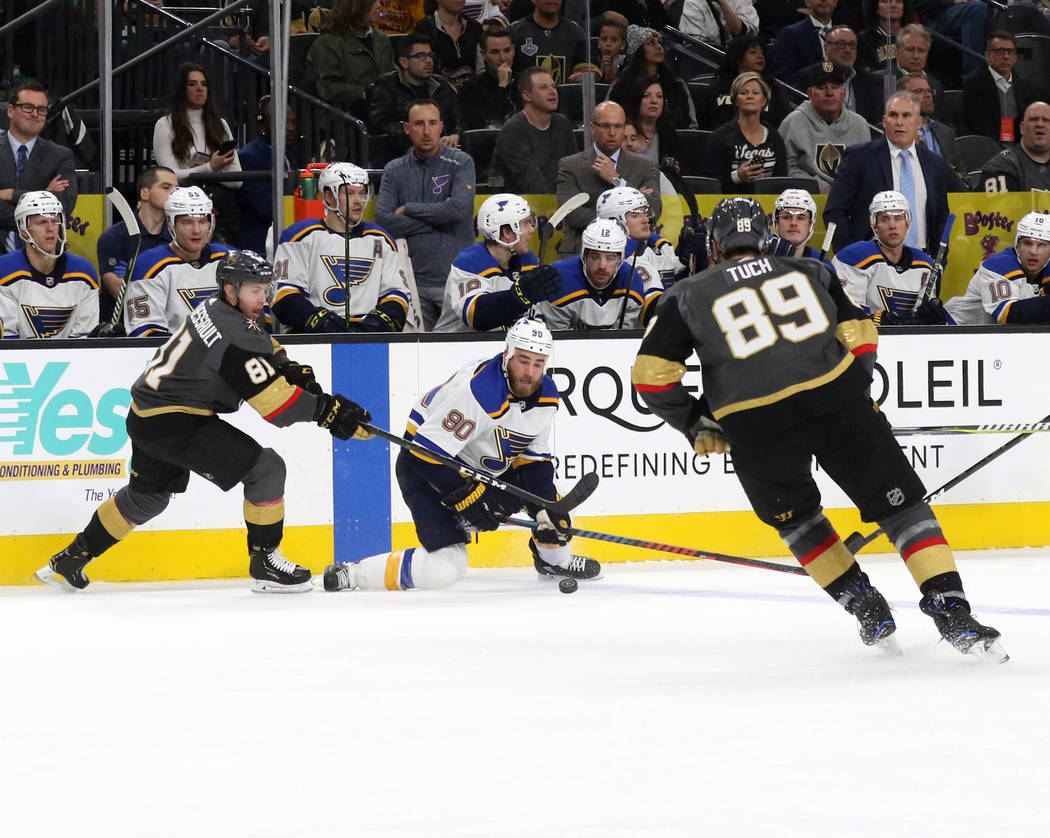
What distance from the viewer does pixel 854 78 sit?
7.88m

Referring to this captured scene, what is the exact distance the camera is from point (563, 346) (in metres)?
6.28

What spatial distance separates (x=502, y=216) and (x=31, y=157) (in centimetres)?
198

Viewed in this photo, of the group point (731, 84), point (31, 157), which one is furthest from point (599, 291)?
point (31, 157)

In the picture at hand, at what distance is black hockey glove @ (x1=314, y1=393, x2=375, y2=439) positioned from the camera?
541 centimetres

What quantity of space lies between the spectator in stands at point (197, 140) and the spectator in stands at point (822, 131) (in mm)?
2630

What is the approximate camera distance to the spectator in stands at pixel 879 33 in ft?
25.6

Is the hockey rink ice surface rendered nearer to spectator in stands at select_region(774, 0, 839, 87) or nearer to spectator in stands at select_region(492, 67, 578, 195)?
spectator in stands at select_region(492, 67, 578, 195)

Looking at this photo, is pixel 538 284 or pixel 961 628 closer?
pixel 961 628

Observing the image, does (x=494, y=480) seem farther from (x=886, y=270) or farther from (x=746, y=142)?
(x=746, y=142)

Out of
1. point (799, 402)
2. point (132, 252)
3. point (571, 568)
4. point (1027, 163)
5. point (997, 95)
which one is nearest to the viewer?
point (799, 402)

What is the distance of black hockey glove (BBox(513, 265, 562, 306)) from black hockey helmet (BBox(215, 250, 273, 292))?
108 centimetres

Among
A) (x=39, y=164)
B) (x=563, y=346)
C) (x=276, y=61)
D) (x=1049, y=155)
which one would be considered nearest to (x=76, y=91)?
(x=39, y=164)

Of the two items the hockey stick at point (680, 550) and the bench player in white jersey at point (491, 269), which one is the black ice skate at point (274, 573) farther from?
the bench player in white jersey at point (491, 269)

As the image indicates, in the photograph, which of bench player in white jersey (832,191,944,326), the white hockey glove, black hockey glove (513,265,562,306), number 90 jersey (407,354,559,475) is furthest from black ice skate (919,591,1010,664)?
bench player in white jersey (832,191,944,326)
